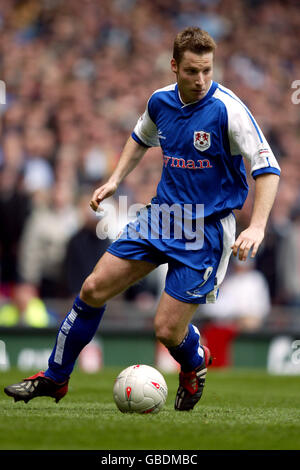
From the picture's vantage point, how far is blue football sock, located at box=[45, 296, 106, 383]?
217 inches

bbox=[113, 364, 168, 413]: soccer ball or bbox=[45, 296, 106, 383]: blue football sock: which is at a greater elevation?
bbox=[45, 296, 106, 383]: blue football sock

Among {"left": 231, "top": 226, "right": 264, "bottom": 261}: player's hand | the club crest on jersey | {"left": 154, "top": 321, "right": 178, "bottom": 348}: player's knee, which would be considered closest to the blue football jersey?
the club crest on jersey

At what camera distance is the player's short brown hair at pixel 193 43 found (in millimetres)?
5188

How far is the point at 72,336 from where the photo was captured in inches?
217

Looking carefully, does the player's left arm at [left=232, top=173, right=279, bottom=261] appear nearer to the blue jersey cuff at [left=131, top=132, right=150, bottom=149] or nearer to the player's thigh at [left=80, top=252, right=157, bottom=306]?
the player's thigh at [left=80, top=252, right=157, bottom=306]

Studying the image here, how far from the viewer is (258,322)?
11.4 meters

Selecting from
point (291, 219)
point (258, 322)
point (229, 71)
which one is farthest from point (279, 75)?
point (258, 322)

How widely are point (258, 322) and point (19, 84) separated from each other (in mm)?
4967

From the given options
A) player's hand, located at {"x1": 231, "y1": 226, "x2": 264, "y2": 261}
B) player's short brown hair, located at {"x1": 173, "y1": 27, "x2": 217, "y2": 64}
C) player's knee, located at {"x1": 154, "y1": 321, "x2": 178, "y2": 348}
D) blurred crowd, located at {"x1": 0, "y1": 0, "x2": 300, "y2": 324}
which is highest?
blurred crowd, located at {"x1": 0, "y1": 0, "x2": 300, "y2": 324}

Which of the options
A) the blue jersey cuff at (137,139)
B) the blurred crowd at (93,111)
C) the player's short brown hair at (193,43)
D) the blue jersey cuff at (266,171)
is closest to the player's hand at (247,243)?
the blue jersey cuff at (266,171)

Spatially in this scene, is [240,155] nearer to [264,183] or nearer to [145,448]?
[264,183]

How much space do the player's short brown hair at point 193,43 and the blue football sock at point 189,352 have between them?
5.43ft

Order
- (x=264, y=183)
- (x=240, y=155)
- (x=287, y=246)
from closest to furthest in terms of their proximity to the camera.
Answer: (x=264, y=183)
(x=240, y=155)
(x=287, y=246)

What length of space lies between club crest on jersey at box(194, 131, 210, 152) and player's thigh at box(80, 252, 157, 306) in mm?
751
